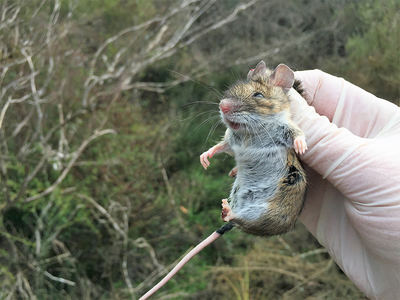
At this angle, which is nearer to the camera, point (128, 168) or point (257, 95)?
point (257, 95)

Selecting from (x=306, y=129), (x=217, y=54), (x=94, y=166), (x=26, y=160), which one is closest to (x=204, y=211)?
(x=94, y=166)

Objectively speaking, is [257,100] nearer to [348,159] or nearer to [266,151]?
[266,151]

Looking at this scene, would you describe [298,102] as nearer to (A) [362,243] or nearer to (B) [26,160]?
(A) [362,243]

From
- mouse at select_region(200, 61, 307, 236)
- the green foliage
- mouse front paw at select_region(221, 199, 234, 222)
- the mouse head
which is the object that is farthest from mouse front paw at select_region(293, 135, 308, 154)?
the green foliage

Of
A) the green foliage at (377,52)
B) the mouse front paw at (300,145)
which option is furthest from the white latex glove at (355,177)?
the green foliage at (377,52)

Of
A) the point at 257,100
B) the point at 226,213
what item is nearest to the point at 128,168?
the point at 226,213

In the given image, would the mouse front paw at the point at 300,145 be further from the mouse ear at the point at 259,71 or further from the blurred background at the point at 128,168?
the blurred background at the point at 128,168
